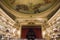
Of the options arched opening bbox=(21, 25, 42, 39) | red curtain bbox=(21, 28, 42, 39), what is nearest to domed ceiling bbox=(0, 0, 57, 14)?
arched opening bbox=(21, 25, 42, 39)

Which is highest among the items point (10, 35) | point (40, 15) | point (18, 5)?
point (18, 5)

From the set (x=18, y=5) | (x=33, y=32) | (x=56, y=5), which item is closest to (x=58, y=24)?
(x=56, y=5)

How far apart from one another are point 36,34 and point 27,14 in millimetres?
2186

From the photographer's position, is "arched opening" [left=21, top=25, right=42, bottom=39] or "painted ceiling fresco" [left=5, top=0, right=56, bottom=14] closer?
"arched opening" [left=21, top=25, right=42, bottom=39]

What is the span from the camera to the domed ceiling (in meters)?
10.9

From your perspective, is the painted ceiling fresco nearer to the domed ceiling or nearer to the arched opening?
the domed ceiling

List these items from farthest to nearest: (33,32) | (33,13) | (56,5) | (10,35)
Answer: (33,13), (33,32), (56,5), (10,35)

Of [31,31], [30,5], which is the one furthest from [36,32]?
[30,5]

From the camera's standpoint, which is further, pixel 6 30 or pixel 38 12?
pixel 38 12

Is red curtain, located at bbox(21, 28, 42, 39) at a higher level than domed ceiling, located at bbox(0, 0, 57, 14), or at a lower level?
lower

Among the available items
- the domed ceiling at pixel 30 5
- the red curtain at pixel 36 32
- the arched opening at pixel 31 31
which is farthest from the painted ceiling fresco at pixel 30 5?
the red curtain at pixel 36 32

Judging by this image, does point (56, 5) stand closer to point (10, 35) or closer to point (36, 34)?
point (36, 34)

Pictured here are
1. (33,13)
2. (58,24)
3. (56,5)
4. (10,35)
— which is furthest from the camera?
(33,13)

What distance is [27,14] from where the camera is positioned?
11.7 metres
